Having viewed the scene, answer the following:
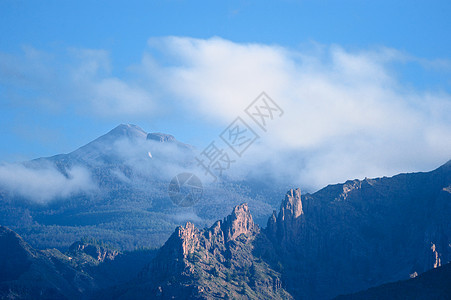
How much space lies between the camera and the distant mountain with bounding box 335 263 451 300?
145 meters

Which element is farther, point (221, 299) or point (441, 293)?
point (221, 299)

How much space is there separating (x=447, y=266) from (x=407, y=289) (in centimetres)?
1008

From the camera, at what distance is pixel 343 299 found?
16412cm

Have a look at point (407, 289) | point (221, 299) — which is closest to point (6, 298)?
point (221, 299)

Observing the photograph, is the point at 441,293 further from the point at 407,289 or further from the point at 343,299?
the point at 343,299

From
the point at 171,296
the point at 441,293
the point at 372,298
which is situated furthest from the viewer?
the point at 171,296

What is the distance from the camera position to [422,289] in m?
149

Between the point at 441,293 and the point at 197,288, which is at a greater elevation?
the point at 197,288

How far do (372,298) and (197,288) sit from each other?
5952 cm

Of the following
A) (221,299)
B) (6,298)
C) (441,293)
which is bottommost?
(441,293)

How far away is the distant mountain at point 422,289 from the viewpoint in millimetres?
144750

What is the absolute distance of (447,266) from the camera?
15238 cm

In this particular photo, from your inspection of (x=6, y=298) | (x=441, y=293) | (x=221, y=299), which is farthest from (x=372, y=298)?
(x=6, y=298)

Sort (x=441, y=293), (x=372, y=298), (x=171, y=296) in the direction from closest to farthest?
(x=441, y=293) → (x=372, y=298) → (x=171, y=296)
